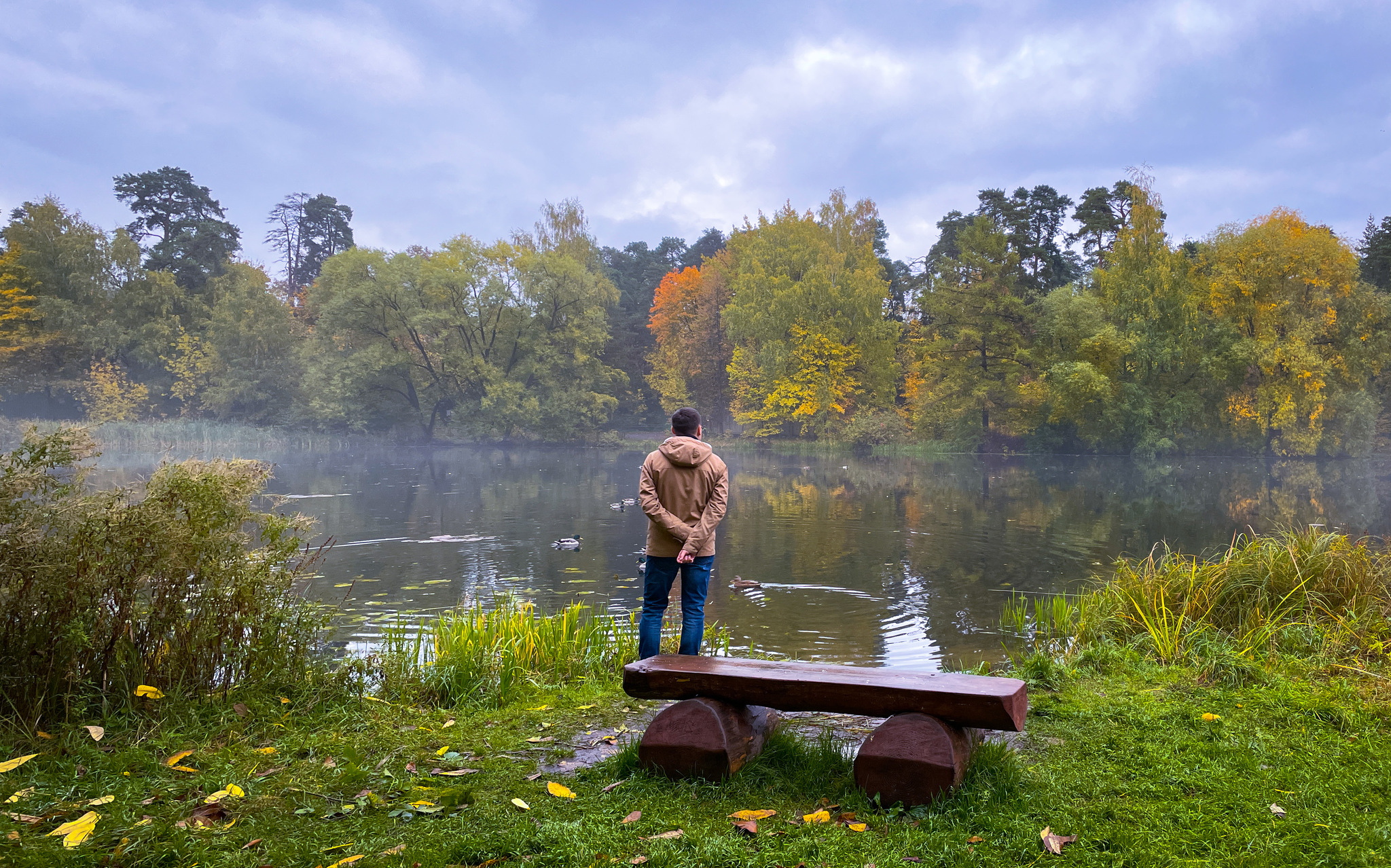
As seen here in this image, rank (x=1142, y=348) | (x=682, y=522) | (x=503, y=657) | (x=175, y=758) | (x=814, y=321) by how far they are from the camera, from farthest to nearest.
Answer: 1. (x=814, y=321)
2. (x=1142, y=348)
3. (x=503, y=657)
4. (x=682, y=522)
5. (x=175, y=758)

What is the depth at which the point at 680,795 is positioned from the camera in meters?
3.17

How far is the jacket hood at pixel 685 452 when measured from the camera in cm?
482

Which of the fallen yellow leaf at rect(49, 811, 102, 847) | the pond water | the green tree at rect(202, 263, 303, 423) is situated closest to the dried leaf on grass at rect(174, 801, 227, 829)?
the fallen yellow leaf at rect(49, 811, 102, 847)

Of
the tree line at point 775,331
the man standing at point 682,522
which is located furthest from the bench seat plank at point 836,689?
the tree line at point 775,331

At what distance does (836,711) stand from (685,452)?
77.1 inches

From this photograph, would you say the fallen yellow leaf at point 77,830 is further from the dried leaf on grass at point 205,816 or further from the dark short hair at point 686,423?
the dark short hair at point 686,423

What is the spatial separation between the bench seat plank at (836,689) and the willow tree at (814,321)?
37754 mm

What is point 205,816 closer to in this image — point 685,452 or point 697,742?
point 697,742

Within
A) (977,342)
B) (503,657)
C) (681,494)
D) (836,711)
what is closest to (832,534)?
(503,657)

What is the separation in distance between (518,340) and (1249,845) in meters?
44.9

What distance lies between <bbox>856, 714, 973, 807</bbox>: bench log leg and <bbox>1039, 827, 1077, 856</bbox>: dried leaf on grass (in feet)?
1.16

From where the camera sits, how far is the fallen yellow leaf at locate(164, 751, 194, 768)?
136 inches

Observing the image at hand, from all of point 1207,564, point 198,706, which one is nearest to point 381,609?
point 198,706

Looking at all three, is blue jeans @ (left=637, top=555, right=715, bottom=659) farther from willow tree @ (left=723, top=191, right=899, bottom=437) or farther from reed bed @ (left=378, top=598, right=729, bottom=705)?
willow tree @ (left=723, top=191, right=899, bottom=437)
